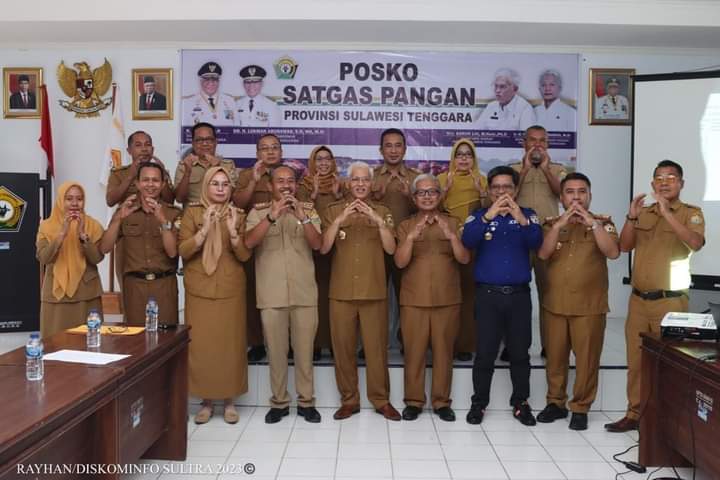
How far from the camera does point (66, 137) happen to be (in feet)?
21.5

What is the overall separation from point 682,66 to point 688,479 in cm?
470

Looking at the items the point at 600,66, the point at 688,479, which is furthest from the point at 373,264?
the point at 600,66

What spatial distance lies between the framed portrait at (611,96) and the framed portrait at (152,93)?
434cm

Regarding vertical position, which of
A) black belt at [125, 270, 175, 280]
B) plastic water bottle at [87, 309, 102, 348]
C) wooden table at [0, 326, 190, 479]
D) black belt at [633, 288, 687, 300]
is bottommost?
wooden table at [0, 326, 190, 479]

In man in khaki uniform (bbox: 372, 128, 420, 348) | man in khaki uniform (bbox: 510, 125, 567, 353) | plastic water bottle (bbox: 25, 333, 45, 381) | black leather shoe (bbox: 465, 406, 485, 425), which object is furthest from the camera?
man in khaki uniform (bbox: 510, 125, 567, 353)

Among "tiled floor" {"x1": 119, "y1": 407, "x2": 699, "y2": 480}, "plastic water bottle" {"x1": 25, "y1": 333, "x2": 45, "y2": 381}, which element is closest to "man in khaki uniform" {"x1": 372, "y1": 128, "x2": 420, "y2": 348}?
"tiled floor" {"x1": 119, "y1": 407, "x2": 699, "y2": 480}

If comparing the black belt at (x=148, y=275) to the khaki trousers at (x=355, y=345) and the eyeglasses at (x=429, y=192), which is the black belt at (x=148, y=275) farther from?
the eyeglasses at (x=429, y=192)

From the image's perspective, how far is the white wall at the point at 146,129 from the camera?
253 inches

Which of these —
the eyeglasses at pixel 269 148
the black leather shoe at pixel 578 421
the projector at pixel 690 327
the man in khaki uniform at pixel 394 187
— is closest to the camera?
the projector at pixel 690 327

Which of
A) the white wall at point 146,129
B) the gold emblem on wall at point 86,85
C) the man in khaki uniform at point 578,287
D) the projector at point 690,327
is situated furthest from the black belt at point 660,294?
the gold emblem on wall at point 86,85

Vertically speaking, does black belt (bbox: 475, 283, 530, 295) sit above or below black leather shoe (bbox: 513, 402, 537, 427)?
above

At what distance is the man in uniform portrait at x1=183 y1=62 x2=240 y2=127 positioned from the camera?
638cm

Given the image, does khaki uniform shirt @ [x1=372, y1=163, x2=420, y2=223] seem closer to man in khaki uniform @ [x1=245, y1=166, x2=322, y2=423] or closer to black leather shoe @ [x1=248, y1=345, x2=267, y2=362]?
man in khaki uniform @ [x1=245, y1=166, x2=322, y2=423]

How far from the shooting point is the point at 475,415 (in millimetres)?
4082
